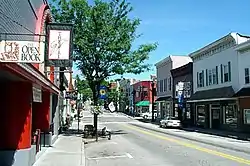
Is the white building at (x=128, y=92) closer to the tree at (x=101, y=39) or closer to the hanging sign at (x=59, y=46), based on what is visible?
the tree at (x=101, y=39)

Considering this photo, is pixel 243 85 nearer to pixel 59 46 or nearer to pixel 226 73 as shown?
pixel 226 73

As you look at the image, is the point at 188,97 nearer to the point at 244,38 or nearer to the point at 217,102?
the point at 217,102

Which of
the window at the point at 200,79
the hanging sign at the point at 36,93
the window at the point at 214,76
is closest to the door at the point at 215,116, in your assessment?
the window at the point at 214,76

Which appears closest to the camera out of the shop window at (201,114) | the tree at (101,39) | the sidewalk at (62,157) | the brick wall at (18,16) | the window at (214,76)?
the brick wall at (18,16)

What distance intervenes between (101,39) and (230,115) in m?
14.5

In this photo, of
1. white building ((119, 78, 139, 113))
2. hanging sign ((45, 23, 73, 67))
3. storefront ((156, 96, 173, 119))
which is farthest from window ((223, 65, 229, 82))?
white building ((119, 78, 139, 113))

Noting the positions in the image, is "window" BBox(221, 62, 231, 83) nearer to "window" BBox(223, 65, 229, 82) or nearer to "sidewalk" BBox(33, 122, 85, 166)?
"window" BBox(223, 65, 229, 82)

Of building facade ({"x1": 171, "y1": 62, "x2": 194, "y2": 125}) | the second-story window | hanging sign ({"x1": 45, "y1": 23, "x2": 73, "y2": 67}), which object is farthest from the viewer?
building facade ({"x1": 171, "y1": 62, "x2": 194, "y2": 125})

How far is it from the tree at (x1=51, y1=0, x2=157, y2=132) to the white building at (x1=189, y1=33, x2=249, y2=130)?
26.7 feet

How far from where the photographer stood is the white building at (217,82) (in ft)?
109

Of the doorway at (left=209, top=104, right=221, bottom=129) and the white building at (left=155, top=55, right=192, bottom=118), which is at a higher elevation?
the white building at (left=155, top=55, right=192, bottom=118)

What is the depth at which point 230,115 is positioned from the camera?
34531 mm

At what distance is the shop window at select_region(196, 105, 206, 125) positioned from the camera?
134ft

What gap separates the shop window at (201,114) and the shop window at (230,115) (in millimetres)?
5141
